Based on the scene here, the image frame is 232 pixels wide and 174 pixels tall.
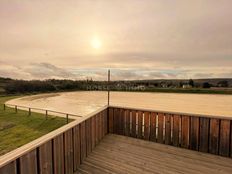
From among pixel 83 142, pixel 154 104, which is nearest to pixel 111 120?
pixel 83 142

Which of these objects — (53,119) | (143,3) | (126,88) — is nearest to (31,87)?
(126,88)

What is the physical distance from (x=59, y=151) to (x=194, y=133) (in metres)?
2.66

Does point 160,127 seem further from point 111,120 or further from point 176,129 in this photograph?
point 111,120

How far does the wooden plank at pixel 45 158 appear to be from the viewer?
1785 millimetres

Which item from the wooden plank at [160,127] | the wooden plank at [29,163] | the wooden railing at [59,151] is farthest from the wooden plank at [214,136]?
the wooden plank at [29,163]

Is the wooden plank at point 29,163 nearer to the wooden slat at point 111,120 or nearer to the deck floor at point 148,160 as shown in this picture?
the deck floor at point 148,160

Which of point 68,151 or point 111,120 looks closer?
point 68,151

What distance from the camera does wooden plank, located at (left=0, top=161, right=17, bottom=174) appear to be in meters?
1.30

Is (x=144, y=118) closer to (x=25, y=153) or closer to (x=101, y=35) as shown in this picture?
(x=25, y=153)

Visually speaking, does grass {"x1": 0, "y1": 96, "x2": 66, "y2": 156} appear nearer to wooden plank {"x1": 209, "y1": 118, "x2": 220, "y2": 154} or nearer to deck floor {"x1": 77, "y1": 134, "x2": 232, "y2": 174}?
deck floor {"x1": 77, "y1": 134, "x2": 232, "y2": 174}

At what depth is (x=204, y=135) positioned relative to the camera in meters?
2.97

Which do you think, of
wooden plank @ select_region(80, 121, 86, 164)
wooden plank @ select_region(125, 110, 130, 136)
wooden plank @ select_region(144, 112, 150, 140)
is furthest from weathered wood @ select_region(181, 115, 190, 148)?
wooden plank @ select_region(80, 121, 86, 164)

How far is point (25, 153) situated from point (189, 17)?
5518mm

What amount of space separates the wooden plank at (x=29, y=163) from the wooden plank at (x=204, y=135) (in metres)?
3.00
